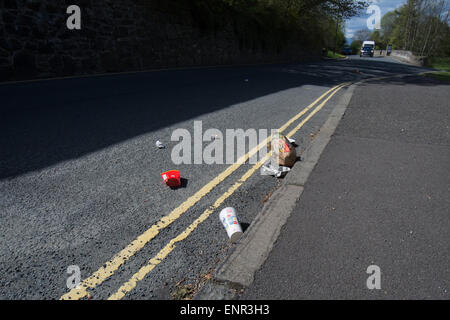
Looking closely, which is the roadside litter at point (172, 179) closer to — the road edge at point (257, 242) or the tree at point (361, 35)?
the road edge at point (257, 242)

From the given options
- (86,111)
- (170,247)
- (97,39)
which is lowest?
(170,247)

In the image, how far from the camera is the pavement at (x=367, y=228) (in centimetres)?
194

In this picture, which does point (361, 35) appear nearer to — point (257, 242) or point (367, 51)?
point (367, 51)

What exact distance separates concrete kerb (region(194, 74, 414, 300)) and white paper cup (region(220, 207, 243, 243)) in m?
0.06

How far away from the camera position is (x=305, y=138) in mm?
5137

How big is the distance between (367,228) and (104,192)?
259 centimetres

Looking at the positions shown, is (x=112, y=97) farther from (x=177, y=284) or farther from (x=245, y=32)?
(x=245, y=32)

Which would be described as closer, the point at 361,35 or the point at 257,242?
the point at 257,242

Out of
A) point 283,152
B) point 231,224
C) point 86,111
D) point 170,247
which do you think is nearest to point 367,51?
point 86,111

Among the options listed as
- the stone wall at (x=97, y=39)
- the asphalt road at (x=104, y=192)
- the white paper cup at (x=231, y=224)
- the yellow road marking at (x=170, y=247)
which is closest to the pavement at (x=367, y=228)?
the white paper cup at (x=231, y=224)

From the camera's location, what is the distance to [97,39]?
12.1 m

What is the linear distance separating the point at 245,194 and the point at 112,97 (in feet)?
18.3

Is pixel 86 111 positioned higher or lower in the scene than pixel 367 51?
lower

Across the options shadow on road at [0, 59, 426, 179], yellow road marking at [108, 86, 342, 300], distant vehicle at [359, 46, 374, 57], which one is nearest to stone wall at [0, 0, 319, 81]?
shadow on road at [0, 59, 426, 179]
